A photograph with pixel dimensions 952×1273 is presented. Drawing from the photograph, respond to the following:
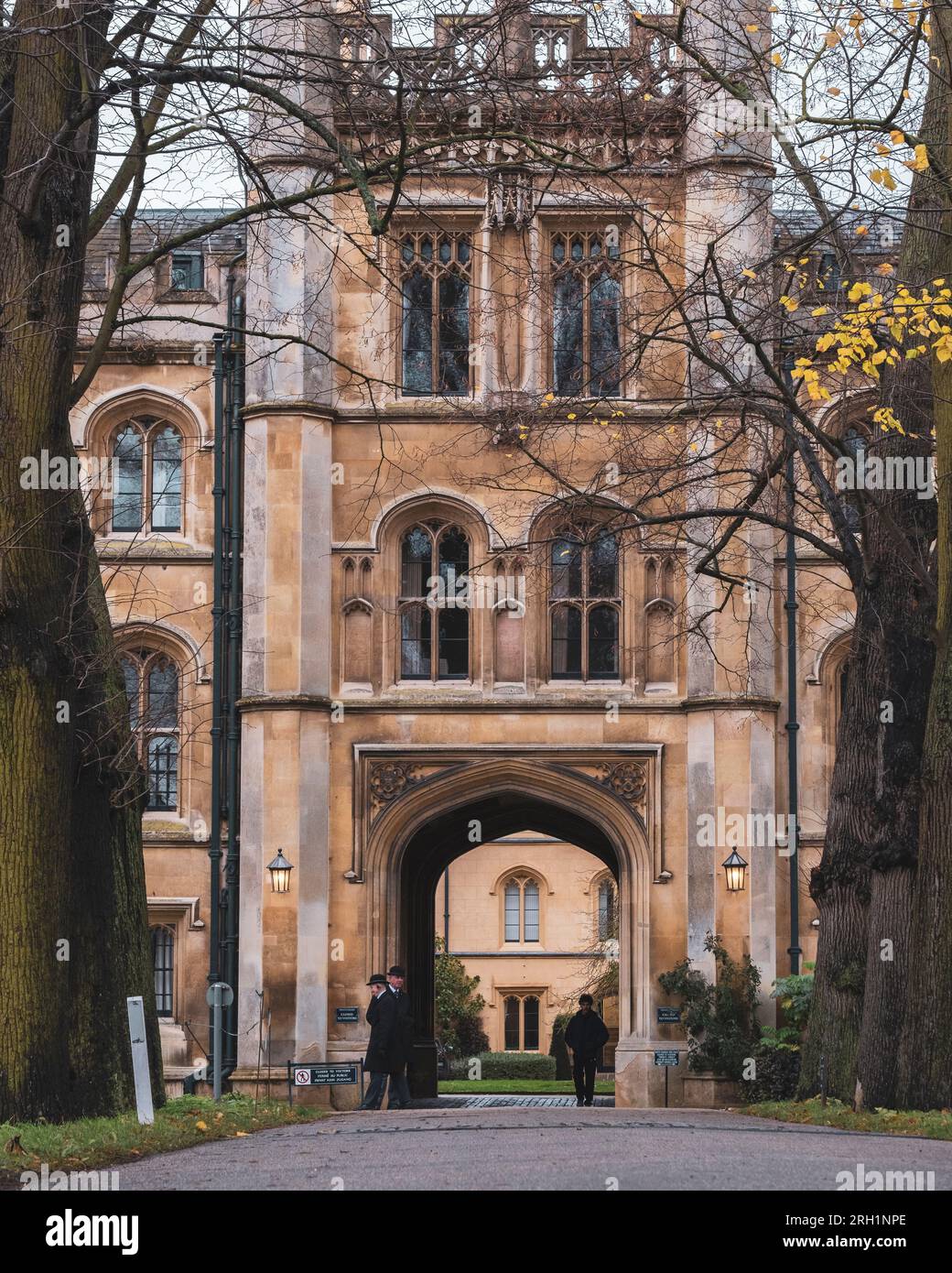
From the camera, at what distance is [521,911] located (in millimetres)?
50062

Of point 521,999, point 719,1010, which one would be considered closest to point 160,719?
point 719,1010

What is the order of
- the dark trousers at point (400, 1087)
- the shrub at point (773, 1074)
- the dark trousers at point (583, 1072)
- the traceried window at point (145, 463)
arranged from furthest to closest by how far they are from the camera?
the traceried window at point (145, 463) → the dark trousers at point (583, 1072) → the shrub at point (773, 1074) → the dark trousers at point (400, 1087)

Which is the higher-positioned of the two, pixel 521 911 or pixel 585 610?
pixel 585 610

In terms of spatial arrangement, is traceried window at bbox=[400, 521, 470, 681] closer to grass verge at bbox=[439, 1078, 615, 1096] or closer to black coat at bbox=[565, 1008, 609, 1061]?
black coat at bbox=[565, 1008, 609, 1061]

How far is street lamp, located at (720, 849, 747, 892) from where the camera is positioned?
22328 mm

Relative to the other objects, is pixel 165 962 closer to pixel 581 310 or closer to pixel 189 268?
pixel 189 268

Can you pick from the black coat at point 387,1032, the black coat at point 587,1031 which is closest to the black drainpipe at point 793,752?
the black coat at point 587,1031

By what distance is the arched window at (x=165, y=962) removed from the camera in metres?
25.9

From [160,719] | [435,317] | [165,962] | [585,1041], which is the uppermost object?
[435,317]

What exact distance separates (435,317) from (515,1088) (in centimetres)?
1648

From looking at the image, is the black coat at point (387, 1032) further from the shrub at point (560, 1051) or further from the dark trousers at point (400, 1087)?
the shrub at point (560, 1051)

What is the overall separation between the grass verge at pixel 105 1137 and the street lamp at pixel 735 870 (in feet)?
28.0

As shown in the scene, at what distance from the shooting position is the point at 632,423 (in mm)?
23297
